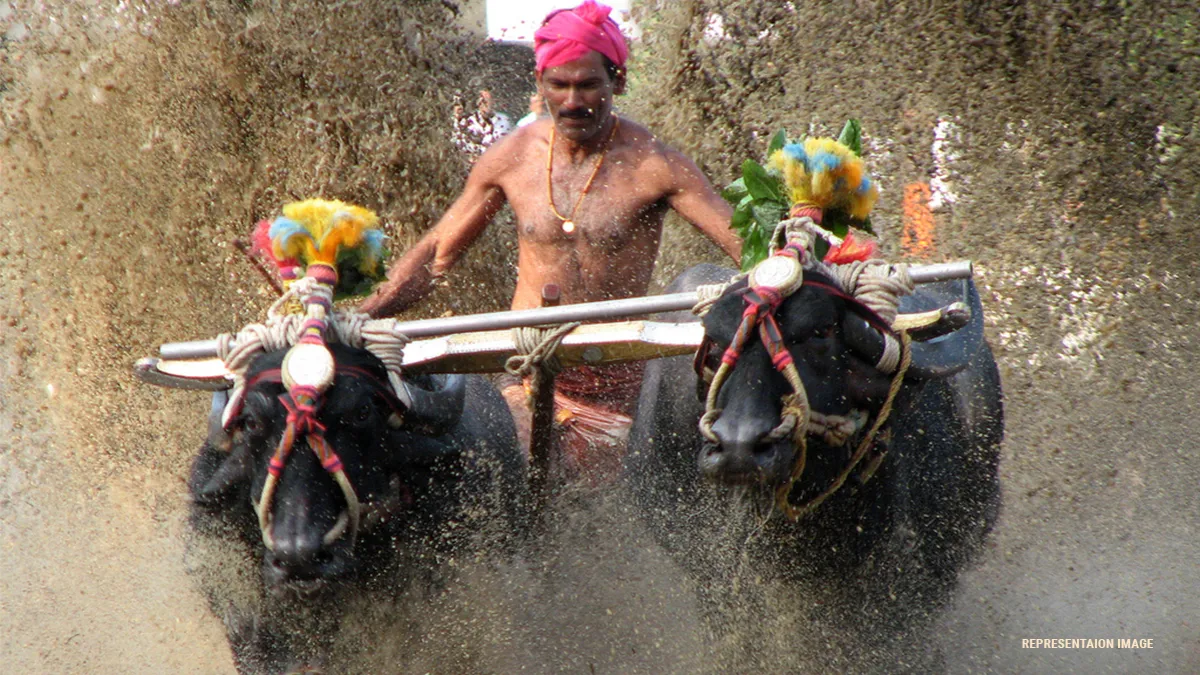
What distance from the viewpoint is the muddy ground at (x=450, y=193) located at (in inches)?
233

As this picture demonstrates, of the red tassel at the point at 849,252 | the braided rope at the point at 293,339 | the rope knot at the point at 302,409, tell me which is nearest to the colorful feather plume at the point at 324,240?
the braided rope at the point at 293,339

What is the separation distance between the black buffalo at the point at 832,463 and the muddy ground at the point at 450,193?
154 cm

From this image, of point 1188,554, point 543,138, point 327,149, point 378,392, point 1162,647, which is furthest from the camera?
point 327,149

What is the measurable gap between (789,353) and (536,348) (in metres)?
0.78

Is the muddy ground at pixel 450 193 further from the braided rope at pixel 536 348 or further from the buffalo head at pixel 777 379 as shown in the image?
the buffalo head at pixel 777 379

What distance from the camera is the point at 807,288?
10.6ft

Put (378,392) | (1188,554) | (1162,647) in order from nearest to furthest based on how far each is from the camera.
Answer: (378,392) → (1162,647) → (1188,554)

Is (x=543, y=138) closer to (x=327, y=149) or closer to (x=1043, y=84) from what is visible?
(x=327, y=149)

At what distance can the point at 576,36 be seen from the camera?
15.1 ft

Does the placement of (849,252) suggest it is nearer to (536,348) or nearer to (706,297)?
(706,297)

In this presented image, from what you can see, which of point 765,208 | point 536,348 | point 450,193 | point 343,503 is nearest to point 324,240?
point 536,348

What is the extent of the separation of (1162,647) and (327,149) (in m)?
4.03

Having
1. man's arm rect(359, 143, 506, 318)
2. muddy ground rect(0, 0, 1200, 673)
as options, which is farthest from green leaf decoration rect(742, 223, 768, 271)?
muddy ground rect(0, 0, 1200, 673)

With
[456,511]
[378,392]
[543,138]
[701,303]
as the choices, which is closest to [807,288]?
[701,303]
